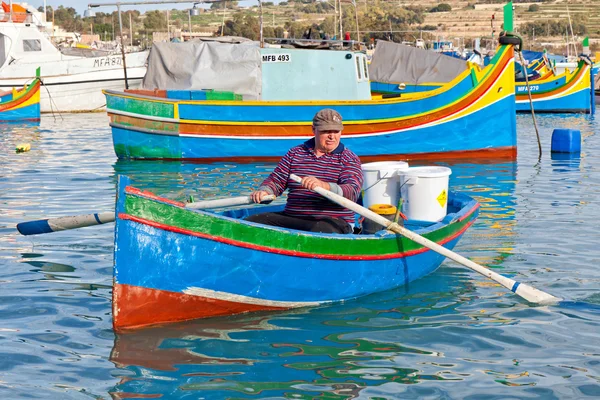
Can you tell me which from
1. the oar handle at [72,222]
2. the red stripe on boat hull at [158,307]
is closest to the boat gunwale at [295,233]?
the red stripe on boat hull at [158,307]

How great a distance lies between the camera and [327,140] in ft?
26.0

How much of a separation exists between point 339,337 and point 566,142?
14.6 metres

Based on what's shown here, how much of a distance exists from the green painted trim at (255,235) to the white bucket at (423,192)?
1219 millimetres

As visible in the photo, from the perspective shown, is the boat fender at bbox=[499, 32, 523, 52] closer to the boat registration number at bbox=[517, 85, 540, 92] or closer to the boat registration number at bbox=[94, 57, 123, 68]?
the boat registration number at bbox=[517, 85, 540, 92]

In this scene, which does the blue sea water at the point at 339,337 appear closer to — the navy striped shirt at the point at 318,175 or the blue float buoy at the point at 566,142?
the navy striped shirt at the point at 318,175

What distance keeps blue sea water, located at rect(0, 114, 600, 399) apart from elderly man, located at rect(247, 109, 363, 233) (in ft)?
2.50

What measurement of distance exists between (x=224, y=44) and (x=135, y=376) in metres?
14.4

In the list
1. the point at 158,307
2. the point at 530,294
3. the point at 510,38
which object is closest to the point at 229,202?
the point at 158,307

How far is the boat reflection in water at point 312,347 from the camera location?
613cm

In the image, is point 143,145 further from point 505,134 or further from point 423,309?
point 423,309

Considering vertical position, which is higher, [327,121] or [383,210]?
[327,121]

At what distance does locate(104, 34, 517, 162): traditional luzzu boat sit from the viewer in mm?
18328

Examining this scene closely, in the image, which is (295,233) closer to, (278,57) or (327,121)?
(327,121)

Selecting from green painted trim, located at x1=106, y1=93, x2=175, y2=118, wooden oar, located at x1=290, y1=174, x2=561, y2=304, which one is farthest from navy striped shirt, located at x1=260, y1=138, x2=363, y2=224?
green painted trim, located at x1=106, y1=93, x2=175, y2=118
